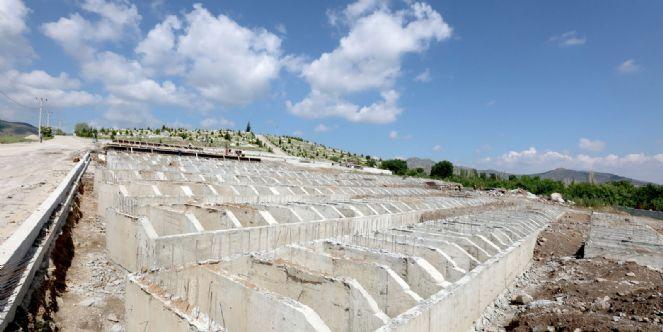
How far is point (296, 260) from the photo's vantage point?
28.6 ft

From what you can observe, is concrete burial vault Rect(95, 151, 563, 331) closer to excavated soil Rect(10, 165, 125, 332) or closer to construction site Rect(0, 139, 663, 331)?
construction site Rect(0, 139, 663, 331)

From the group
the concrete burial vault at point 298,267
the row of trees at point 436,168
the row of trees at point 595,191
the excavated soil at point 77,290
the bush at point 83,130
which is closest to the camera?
the concrete burial vault at point 298,267

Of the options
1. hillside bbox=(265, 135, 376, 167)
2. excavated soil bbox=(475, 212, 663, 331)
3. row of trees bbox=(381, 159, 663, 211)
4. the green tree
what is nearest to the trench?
excavated soil bbox=(475, 212, 663, 331)

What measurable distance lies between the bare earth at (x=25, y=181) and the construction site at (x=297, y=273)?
361 mm

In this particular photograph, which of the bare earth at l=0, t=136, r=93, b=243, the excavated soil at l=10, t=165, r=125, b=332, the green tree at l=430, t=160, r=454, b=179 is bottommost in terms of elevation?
the excavated soil at l=10, t=165, r=125, b=332

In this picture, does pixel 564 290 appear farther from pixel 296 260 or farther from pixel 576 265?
pixel 296 260

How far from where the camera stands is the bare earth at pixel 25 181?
10.3 metres

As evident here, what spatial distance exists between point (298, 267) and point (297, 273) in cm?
24

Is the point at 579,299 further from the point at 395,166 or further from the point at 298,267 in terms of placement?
the point at 395,166

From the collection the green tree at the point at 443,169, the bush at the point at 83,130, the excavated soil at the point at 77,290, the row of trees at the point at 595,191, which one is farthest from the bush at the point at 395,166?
the excavated soil at the point at 77,290

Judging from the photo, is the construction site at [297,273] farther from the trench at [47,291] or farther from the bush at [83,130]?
the bush at [83,130]

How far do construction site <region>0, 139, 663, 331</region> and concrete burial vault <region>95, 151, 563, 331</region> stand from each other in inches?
1.2

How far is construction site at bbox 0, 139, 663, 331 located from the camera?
20.8ft

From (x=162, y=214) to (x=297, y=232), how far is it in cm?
422
